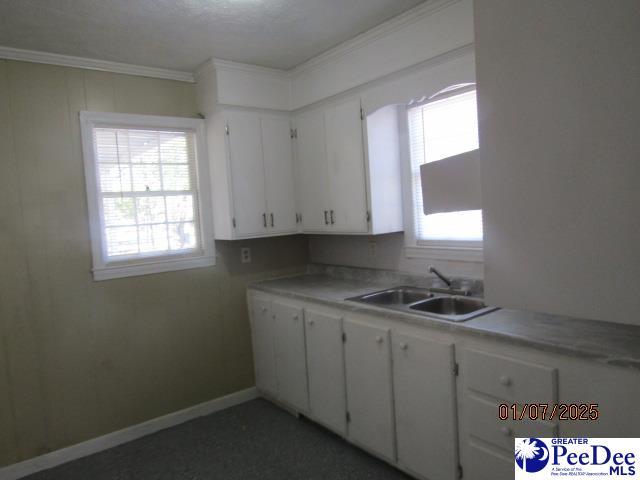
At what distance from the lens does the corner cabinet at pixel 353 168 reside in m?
2.90

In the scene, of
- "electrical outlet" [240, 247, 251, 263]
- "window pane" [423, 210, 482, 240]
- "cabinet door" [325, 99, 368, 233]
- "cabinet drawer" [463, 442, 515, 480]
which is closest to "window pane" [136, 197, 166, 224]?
"electrical outlet" [240, 247, 251, 263]

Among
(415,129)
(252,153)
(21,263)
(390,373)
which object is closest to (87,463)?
(21,263)

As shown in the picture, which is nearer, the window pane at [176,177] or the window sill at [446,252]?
the window sill at [446,252]

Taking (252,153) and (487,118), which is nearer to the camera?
(487,118)

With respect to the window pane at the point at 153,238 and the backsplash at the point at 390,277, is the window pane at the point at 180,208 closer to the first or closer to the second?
the window pane at the point at 153,238

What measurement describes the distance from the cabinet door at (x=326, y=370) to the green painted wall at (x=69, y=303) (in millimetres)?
932

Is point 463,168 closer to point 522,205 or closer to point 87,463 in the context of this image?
point 522,205

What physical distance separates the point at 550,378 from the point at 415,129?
1792 mm

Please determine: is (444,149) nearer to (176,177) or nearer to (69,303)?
(176,177)

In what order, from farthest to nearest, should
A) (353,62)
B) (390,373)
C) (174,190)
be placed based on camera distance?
(174,190)
(353,62)
(390,373)

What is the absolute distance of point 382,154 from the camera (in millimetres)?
2939

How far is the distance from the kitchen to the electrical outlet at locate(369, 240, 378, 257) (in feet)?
0.05

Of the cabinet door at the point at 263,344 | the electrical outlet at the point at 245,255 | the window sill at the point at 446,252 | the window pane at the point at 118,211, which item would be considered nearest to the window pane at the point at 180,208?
the window pane at the point at 118,211
